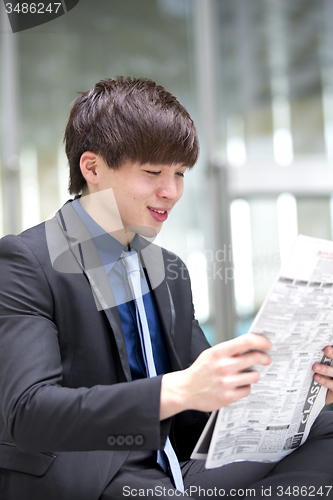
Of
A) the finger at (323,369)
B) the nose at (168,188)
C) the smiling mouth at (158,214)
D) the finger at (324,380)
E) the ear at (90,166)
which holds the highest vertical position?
the ear at (90,166)

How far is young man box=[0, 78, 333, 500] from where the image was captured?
0.67 metres

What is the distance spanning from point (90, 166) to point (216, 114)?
2.28 m

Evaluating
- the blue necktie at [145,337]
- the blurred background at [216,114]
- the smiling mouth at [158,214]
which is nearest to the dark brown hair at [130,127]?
the smiling mouth at [158,214]

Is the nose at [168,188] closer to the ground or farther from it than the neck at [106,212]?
farther from it

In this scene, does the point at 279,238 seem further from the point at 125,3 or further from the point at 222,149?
the point at 125,3

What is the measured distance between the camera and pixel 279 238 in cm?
313

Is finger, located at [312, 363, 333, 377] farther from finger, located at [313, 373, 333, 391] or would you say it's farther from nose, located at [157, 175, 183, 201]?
nose, located at [157, 175, 183, 201]

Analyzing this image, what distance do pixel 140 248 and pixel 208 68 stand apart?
2.37 metres

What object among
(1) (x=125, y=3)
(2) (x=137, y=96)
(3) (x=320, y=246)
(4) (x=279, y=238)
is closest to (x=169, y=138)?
(2) (x=137, y=96)

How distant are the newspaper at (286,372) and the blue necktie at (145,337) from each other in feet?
0.49

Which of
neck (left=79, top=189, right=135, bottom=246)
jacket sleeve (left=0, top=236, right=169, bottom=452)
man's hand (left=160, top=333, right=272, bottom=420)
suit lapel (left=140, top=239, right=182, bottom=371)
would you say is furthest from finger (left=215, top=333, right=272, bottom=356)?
neck (left=79, top=189, right=135, bottom=246)

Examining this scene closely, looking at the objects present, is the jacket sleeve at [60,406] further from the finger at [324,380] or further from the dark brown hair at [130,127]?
the dark brown hair at [130,127]

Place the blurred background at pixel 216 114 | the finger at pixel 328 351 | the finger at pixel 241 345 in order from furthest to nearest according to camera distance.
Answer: the blurred background at pixel 216 114 < the finger at pixel 328 351 < the finger at pixel 241 345

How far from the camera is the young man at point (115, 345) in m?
0.67
